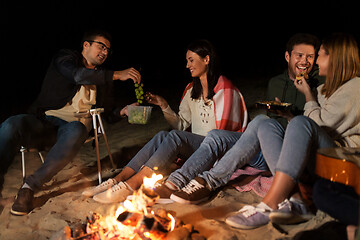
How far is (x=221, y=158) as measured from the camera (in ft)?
9.15

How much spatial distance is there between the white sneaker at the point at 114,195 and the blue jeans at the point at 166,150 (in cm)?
29

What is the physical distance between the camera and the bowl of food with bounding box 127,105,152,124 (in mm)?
3166

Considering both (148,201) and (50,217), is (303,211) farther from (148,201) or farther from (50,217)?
(50,217)

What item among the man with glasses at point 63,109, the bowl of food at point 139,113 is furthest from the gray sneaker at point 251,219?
the man with glasses at point 63,109

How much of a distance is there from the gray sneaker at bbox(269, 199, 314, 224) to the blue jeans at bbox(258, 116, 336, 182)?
0.60ft

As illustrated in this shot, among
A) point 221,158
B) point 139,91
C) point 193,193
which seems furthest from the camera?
point 139,91

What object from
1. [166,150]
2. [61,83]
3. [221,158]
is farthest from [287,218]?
[61,83]

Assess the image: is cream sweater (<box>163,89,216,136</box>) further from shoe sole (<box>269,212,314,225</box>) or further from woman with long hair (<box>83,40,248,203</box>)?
shoe sole (<box>269,212,314,225</box>)

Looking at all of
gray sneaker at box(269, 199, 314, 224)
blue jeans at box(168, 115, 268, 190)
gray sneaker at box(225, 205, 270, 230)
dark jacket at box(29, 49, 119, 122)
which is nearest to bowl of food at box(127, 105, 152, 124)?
dark jacket at box(29, 49, 119, 122)

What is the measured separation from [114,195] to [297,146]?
1.56 meters

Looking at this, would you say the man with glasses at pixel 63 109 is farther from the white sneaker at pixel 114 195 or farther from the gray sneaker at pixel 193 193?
the gray sneaker at pixel 193 193

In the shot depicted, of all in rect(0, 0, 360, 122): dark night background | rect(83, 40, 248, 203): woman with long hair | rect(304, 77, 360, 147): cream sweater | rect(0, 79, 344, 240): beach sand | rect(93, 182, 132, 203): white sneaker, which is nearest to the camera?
rect(0, 79, 344, 240): beach sand

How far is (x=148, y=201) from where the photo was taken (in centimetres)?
208

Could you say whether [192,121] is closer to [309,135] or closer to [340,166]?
[309,135]
